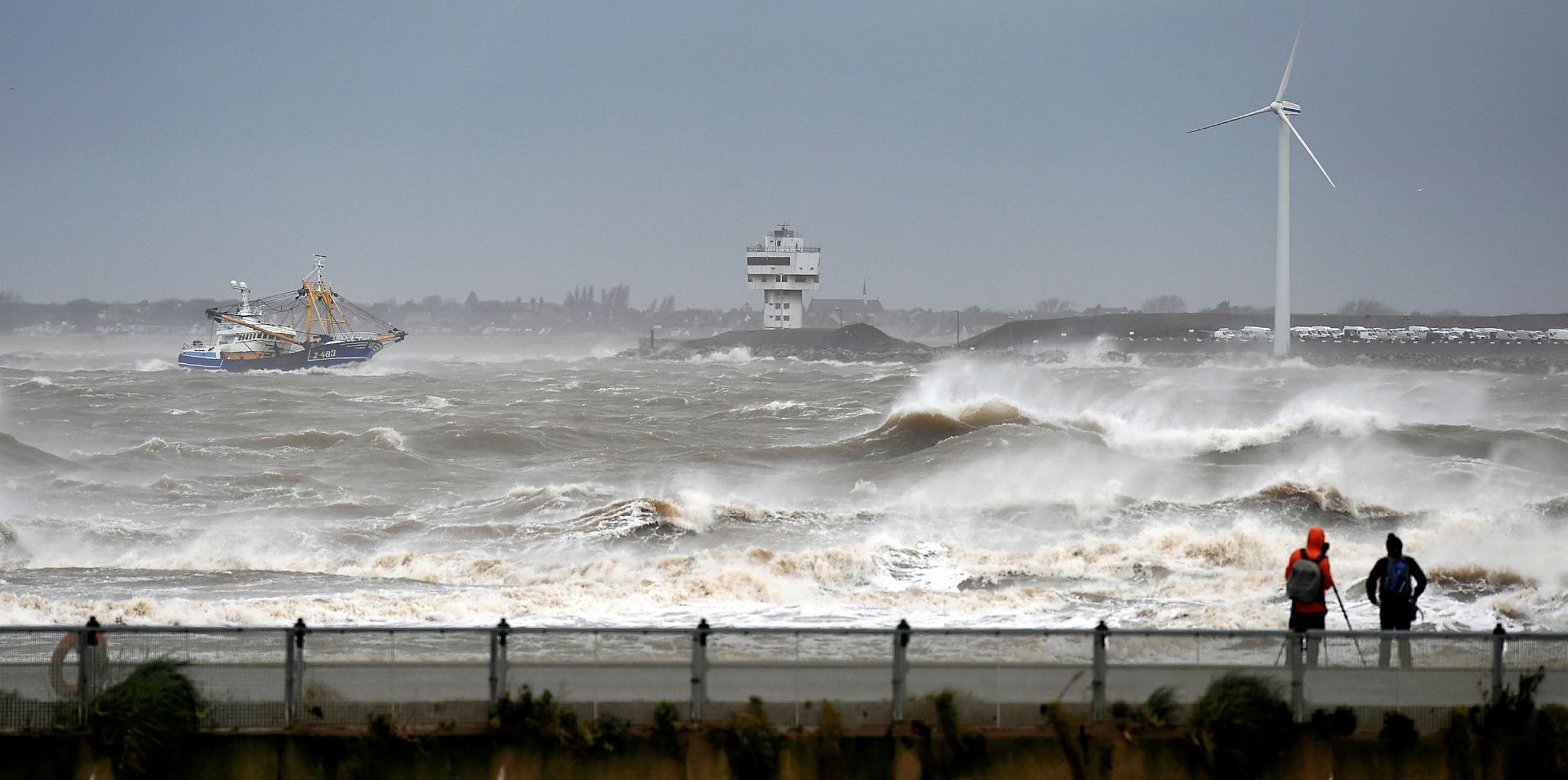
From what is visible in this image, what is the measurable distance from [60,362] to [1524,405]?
445ft

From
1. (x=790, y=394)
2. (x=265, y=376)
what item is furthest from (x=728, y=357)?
(x=790, y=394)

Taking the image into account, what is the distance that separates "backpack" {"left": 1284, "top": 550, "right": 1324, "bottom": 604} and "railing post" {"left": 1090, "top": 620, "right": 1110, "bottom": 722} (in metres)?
2.08

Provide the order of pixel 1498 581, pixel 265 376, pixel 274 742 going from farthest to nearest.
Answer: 1. pixel 265 376
2. pixel 1498 581
3. pixel 274 742

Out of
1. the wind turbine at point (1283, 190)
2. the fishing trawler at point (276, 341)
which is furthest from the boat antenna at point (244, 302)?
the wind turbine at point (1283, 190)

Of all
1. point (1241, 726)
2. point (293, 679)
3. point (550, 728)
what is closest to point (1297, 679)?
point (1241, 726)

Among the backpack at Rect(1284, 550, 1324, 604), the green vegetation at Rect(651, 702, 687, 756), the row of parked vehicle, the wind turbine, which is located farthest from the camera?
the row of parked vehicle

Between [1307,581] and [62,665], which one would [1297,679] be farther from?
[62,665]

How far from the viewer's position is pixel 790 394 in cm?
7050

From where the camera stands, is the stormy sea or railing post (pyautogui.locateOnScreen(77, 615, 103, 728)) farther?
the stormy sea

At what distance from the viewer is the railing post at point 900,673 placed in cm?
638

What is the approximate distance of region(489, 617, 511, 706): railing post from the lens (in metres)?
6.41

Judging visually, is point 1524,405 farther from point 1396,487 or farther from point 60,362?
point 60,362

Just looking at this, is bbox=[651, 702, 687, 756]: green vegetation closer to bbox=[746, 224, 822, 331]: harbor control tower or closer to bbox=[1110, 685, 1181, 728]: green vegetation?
bbox=[1110, 685, 1181, 728]: green vegetation

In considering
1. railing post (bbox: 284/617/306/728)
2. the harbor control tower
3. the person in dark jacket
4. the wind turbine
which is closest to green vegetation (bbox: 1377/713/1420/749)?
the person in dark jacket
